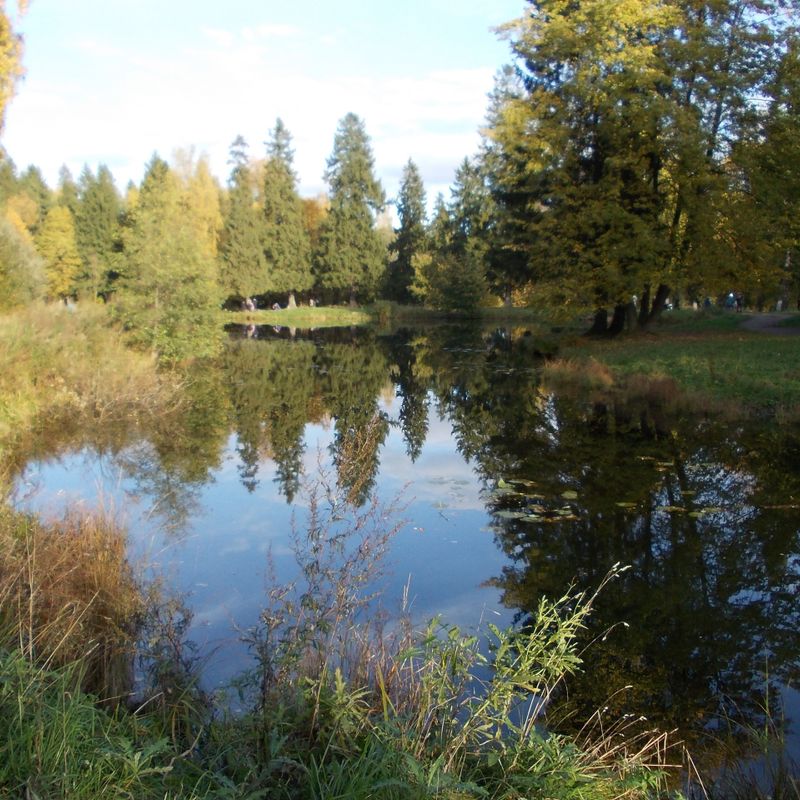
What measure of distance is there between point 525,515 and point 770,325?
22.1 meters

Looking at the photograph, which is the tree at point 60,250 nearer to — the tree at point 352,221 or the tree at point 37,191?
the tree at point 37,191

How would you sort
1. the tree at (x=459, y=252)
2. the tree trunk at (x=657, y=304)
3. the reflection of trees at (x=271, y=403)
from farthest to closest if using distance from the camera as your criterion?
the tree at (x=459, y=252) → the tree trunk at (x=657, y=304) → the reflection of trees at (x=271, y=403)

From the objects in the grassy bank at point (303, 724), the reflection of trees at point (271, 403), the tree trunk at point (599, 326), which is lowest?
the reflection of trees at point (271, 403)

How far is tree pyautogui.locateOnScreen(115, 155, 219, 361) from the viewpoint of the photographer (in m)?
22.8

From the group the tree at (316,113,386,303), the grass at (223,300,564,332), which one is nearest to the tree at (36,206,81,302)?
the grass at (223,300,564,332)

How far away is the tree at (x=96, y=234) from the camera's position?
5419 centimetres

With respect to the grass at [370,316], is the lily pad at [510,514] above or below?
below

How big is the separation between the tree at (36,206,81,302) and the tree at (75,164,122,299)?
0.73m

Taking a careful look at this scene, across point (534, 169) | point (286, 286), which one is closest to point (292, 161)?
point (286, 286)

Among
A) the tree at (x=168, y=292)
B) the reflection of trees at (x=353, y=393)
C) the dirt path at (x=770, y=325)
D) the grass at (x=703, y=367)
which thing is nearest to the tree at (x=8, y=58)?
the tree at (x=168, y=292)

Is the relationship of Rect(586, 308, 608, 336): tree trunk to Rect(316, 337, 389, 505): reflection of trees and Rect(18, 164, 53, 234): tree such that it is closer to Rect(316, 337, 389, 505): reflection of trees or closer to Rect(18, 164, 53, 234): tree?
Rect(316, 337, 389, 505): reflection of trees

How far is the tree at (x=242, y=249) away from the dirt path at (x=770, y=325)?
33.7 metres

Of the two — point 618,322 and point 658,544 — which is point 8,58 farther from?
point 618,322

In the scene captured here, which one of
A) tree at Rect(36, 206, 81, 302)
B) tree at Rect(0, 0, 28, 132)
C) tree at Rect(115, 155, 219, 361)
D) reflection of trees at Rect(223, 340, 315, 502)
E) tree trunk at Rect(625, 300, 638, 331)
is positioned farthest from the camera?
tree at Rect(36, 206, 81, 302)
